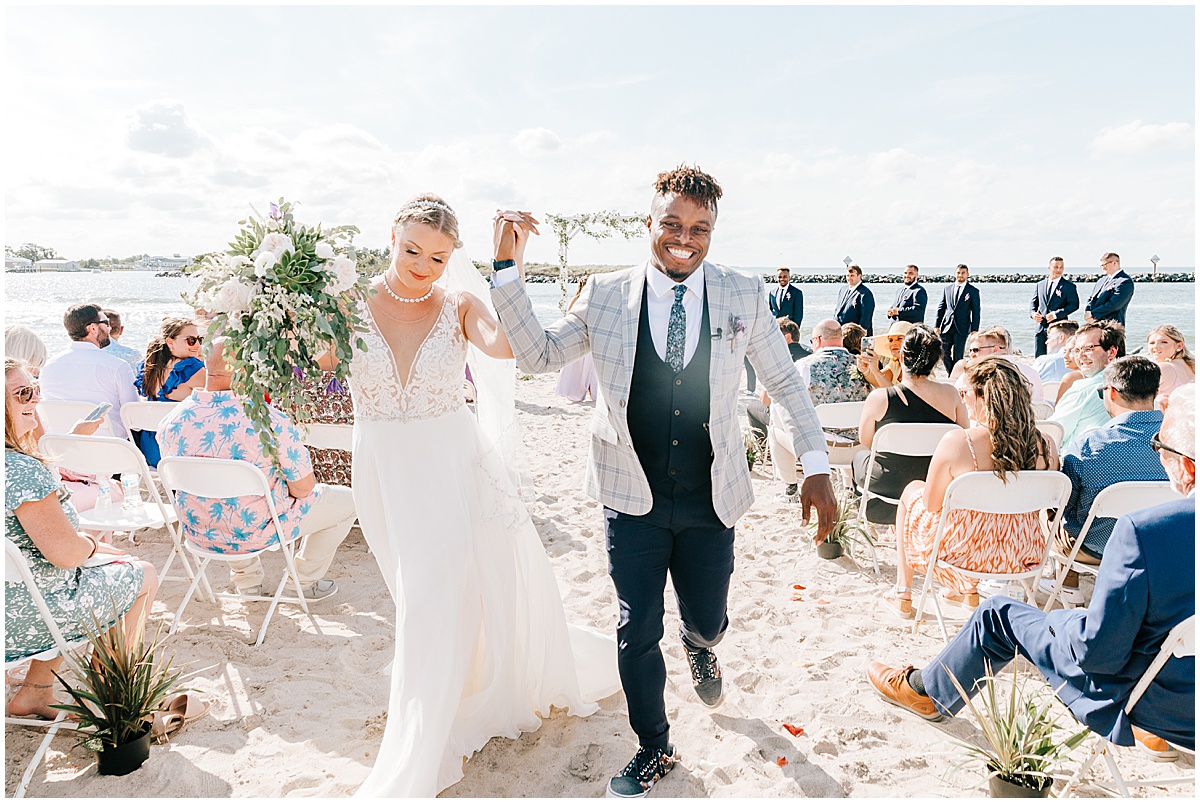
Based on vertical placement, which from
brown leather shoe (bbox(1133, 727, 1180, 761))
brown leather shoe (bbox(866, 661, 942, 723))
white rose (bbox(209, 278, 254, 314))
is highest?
white rose (bbox(209, 278, 254, 314))

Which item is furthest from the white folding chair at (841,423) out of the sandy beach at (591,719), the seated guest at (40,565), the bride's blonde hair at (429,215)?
the seated guest at (40,565)

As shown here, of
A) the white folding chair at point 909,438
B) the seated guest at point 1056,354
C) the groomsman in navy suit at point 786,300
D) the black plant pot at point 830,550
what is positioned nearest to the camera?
the white folding chair at point 909,438

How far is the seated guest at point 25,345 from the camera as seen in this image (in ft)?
16.9

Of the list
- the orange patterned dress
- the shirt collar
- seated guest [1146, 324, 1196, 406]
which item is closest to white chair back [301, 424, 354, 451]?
the shirt collar

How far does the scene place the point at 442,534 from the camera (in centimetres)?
295

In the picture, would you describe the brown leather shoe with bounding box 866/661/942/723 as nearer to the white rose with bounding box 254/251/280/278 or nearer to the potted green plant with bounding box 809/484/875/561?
the potted green plant with bounding box 809/484/875/561

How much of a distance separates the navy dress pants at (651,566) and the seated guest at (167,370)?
4127 millimetres

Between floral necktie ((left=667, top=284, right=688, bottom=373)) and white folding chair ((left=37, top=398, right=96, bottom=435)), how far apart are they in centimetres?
480

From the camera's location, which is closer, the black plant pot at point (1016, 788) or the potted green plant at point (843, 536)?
the black plant pot at point (1016, 788)

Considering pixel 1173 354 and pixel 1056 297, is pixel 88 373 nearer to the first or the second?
pixel 1173 354

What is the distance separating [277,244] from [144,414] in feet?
10.6

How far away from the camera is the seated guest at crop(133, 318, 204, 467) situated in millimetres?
5328

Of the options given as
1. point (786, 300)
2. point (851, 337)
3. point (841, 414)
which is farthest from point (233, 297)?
point (786, 300)

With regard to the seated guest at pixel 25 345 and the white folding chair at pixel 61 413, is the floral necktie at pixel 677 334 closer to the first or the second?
the white folding chair at pixel 61 413
